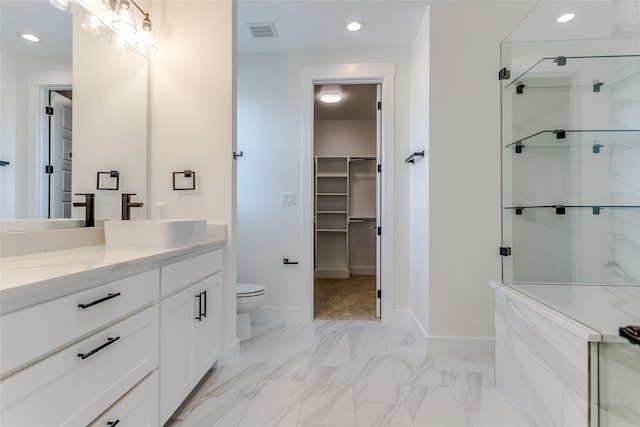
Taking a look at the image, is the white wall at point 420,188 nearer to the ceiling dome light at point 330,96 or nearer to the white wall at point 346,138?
the ceiling dome light at point 330,96

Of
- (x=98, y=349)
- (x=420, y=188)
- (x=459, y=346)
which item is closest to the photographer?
(x=98, y=349)

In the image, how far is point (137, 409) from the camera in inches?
40.4

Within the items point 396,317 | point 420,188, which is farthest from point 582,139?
point 396,317

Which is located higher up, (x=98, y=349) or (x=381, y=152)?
(x=381, y=152)

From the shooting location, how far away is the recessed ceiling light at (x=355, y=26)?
220 cm

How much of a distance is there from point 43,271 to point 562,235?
2463 mm

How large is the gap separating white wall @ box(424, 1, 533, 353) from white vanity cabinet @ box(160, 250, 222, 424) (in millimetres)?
1476

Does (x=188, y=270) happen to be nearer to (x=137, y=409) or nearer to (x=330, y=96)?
(x=137, y=409)

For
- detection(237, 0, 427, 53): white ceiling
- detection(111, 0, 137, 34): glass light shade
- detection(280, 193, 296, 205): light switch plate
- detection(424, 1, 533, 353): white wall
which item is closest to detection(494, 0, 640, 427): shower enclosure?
detection(424, 1, 533, 353): white wall

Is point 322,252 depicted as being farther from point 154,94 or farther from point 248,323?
point 154,94

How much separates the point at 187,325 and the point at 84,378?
57cm

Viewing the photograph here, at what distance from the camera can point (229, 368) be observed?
5.86 feet

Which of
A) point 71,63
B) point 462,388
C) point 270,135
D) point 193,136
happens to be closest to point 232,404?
point 462,388

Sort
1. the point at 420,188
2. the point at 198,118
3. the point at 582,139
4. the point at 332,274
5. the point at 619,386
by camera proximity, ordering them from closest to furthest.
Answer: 1. the point at 619,386
2. the point at 582,139
3. the point at 198,118
4. the point at 420,188
5. the point at 332,274
